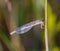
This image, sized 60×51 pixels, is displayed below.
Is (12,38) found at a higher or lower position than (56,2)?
lower

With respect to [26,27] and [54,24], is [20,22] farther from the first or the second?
[54,24]

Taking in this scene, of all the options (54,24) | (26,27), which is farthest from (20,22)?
(54,24)

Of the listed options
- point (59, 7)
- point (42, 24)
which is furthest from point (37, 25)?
point (59, 7)

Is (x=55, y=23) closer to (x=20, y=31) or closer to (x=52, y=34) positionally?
(x=52, y=34)
